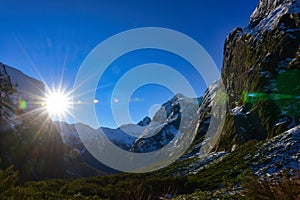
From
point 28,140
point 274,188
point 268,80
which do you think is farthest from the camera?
point 268,80

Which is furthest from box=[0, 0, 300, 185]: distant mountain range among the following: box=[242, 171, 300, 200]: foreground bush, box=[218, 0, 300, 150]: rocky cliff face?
box=[242, 171, 300, 200]: foreground bush

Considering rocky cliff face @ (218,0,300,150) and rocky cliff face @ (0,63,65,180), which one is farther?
rocky cliff face @ (218,0,300,150)

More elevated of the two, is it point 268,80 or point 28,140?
point 268,80

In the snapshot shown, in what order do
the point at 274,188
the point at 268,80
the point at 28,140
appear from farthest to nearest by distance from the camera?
the point at 268,80 → the point at 28,140 → the point at 274,188

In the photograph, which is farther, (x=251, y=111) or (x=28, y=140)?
(x=251, y=111)

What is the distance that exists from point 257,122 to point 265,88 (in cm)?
1867

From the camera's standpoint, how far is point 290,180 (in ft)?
21.4

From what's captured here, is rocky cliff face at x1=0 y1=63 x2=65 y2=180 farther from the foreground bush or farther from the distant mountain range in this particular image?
the foreground bush

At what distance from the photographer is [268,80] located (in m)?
130

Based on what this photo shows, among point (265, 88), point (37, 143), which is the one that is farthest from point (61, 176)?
point (265, 88)

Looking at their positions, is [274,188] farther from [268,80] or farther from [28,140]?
[268,80]

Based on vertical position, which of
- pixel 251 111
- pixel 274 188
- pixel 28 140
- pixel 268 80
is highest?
pixel 268 80

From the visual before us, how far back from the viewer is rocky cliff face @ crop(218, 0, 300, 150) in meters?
114

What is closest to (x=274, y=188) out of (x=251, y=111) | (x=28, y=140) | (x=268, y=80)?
(x=28, y=140)
